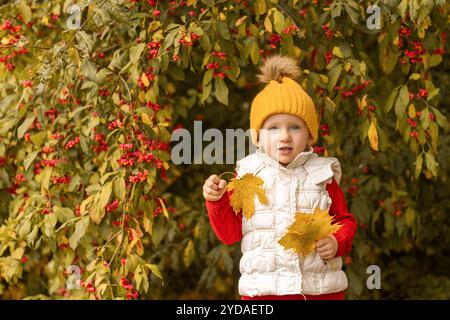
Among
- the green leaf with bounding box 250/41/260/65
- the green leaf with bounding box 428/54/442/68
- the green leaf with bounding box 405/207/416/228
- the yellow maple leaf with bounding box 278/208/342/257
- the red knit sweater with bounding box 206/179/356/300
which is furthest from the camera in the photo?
the green leaf with bounding box 405/207/416/228

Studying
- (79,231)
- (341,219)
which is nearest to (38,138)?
(79,231)

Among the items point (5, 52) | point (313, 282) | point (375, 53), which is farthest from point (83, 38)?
point (375, 53)

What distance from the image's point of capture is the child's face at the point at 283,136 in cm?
258

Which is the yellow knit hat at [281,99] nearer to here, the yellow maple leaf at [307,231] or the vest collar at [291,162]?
the vest collar at [291,162]

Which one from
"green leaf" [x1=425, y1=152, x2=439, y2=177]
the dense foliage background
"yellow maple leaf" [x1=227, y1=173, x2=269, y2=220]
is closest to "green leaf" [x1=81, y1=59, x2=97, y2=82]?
the dense foliage background

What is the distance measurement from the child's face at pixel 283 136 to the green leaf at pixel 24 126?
3.37 feet

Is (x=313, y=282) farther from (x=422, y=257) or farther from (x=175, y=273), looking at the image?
(x=422, y=257)

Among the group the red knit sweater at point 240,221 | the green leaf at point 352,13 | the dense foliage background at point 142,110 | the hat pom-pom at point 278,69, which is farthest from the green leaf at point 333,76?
the red knit sweater at point 240,221

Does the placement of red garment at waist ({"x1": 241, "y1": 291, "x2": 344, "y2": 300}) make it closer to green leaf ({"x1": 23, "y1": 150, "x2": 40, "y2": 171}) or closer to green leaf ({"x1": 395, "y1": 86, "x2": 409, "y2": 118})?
green leaf ({"x1": 395, "y1": 86, "x2": 409, "y2": 118})

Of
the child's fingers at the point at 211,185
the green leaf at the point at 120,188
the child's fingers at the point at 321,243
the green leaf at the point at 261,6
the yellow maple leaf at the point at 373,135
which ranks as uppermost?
the green leaf at the point at 261,6

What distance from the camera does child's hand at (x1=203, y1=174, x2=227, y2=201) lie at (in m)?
2.49

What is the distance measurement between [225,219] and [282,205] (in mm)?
184

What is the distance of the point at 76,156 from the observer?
131 inches
